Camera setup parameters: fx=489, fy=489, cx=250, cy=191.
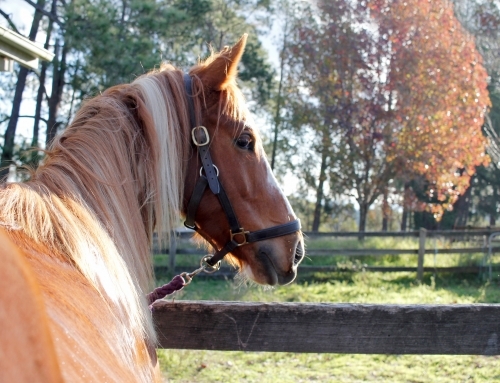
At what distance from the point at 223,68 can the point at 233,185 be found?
49 centimetres

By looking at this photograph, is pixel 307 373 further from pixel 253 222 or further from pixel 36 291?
pixel 36 291

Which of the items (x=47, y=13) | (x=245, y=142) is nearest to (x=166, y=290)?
(x=245, y=142)

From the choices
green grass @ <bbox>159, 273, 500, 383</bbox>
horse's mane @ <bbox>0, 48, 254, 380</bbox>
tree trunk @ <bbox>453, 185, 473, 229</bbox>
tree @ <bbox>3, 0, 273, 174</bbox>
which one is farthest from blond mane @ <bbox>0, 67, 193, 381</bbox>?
tree trunk @ <bbox>453, 185, 473, 229</bbox>

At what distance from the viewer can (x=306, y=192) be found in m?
24.7

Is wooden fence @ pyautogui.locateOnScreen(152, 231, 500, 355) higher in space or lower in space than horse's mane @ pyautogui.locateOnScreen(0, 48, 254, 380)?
lower

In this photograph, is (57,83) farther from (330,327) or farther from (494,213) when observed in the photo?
(494,213)

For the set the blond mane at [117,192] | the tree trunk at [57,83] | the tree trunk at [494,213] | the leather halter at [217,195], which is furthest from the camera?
the tree trunk at [494,213]

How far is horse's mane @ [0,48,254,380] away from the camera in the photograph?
1.29m

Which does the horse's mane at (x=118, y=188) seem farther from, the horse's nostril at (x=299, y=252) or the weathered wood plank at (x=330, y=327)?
the weathered wood plank at (x=330, y=327)

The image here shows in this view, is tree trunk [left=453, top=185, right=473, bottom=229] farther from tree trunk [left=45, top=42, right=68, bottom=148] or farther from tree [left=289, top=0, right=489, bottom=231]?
tree trunk [left=45, top=42, right=68, bottom=148]

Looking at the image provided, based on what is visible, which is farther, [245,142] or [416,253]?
[416,253]

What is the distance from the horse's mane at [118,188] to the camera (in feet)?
4.22

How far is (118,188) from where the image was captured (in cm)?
160

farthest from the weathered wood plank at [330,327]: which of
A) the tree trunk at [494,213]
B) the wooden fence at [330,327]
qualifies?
the tree trunk at [494,213]
